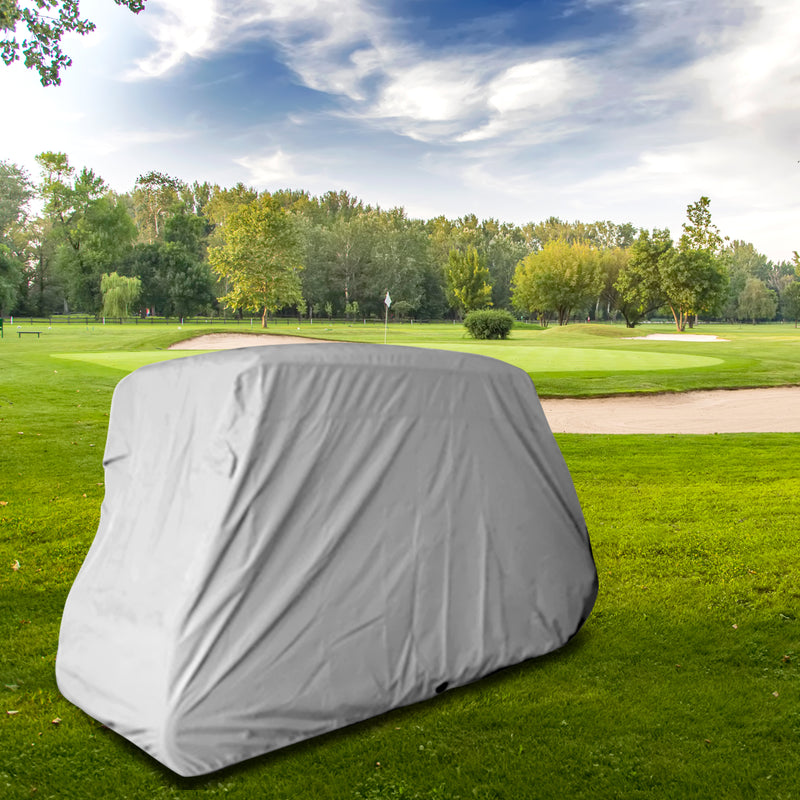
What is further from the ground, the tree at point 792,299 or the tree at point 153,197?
the tree at point 153,197

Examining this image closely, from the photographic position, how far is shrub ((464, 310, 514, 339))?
1420 inches

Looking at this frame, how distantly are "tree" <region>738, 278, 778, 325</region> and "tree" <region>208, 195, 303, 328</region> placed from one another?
5878 cm

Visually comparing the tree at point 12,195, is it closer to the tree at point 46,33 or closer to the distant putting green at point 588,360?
the distant putting green at point 588,360

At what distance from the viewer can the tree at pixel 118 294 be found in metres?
46.8

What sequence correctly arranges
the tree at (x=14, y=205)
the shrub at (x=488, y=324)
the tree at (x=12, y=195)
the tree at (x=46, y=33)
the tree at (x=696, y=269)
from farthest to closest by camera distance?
the tree at (x=12, y=195) → the tree at (x=14, y=205) → the tree at (x=696, y=269) → the shrub at (x=488, y=324) → the tree at (x=46, y=33)

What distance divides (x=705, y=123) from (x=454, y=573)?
3953cm

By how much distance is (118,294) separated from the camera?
1845 inches

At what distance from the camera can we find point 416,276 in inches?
2687

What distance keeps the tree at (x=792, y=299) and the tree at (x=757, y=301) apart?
1.69 m

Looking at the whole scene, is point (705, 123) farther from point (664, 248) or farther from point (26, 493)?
point (26, 493)

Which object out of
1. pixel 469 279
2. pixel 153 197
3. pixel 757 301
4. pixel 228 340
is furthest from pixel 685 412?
pixel 757 301

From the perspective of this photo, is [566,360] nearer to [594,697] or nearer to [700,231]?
[594,697]

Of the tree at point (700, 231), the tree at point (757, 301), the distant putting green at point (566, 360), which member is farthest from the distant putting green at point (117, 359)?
the tree at point (757, 301)

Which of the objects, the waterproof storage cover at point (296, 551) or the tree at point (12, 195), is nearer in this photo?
the waterproof storage cover at point (296, 551)
